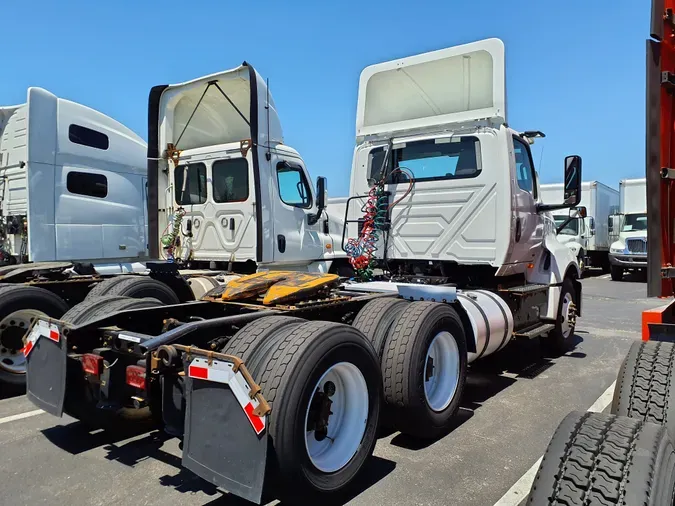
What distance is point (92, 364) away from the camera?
10.7 ft

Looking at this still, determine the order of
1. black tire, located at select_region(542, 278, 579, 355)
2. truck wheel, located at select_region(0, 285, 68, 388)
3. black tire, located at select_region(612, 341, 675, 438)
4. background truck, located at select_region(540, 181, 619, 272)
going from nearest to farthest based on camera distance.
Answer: black tire, located at select_region(612, 341, 675, 438), truck wheel, located at select_region(0, 285, 68, 388), black tire, located at select_region(542, 278, 579, 355), background truck, located at select_region(540, 181, 619, 272)

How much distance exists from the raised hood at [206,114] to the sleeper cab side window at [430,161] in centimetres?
167

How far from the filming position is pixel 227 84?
7.46 meters

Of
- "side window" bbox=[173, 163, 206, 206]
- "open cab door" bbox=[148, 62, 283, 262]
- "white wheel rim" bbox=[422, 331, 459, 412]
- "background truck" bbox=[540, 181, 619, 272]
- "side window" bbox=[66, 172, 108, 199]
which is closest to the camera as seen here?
"white wheel rim" bbox=[422, 331, 459, 412]

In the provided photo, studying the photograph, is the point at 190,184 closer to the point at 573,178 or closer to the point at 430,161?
the point at 430,161

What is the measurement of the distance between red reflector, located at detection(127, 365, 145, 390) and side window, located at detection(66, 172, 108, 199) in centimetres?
Result: 570

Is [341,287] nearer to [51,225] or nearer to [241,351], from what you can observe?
[241,351]

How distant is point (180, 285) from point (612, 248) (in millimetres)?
18468

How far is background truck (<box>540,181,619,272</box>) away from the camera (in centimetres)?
1961

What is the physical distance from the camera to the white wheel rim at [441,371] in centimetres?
418

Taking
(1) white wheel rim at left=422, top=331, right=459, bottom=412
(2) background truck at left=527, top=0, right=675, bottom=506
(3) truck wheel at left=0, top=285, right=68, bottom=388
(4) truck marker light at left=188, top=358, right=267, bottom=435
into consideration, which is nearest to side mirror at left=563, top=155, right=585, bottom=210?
(1) white wheel rim at left=422, top=331, right=459, bottom=412

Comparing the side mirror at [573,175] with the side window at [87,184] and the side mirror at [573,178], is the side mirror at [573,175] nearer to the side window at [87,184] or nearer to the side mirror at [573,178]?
the side mirror at [573,178]

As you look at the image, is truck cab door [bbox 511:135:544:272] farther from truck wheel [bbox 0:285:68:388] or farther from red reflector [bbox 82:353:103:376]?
truck wheel [bbox 0:285:68:388]

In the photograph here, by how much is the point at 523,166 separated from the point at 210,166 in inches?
166
